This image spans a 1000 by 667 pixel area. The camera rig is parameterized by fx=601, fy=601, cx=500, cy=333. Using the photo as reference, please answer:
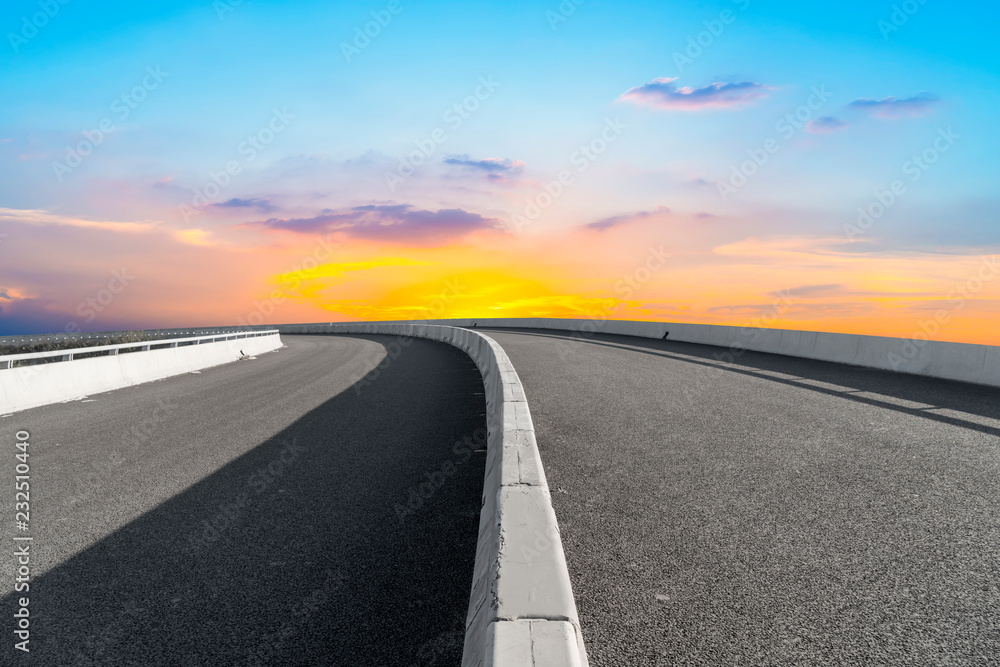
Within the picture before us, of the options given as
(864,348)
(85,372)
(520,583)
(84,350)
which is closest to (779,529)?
(520,583)

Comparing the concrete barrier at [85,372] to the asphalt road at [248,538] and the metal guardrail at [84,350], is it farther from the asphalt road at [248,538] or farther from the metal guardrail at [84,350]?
the asphalt road at [248,538]

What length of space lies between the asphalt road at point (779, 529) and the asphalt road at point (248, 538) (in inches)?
39.4

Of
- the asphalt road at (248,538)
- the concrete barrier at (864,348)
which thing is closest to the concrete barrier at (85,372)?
the asphalt road at (248,538)

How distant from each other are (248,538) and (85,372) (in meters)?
11.1

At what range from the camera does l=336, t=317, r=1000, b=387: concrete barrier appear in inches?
510

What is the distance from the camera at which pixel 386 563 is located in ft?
13.6

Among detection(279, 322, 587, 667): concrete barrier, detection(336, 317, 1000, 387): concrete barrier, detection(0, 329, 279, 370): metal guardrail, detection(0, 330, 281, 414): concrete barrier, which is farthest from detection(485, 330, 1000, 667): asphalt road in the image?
detection(0, 329, 279, 370): metal guardrail

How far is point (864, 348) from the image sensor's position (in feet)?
53.0

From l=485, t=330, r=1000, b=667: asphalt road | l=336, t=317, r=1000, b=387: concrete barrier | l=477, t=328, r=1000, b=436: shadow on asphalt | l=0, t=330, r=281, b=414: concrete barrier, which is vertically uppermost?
l=336, t=317, r=1000, b=387: concrete barrier

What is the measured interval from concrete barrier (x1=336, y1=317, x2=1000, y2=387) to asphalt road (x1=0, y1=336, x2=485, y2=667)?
1110 centimetres

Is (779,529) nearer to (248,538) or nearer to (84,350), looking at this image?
(248,538)

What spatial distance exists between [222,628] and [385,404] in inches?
296

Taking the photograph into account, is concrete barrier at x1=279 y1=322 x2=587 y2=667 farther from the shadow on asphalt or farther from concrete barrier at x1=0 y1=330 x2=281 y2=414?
concrete barrier at x1=0 y1=330 x2=281 y2=414

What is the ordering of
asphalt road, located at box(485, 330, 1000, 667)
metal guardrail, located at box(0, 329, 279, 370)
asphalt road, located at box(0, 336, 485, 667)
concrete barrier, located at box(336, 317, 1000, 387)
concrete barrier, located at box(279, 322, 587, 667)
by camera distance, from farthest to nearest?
concrete barrier, located at box(336, 317, 1000, 387) < metal guardrail, located at box(0, 329, 279, 370) < asphalt road, located at box(0, 336, 485, 667) < asphalt road, located at box(485, 330, 1000, 667) < concrete barrier, located at box(279, 322, 587, 667)
